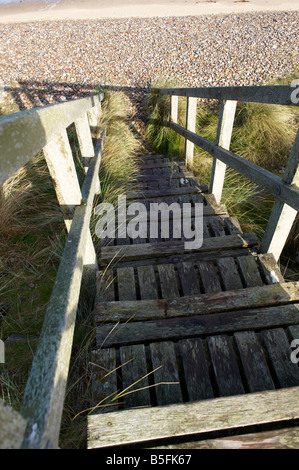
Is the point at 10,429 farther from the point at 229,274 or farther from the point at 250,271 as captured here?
the point at 250,271

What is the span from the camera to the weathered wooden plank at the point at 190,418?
1084 mm

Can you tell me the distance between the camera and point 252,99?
2094 millimetres

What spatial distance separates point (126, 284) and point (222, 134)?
212 cm

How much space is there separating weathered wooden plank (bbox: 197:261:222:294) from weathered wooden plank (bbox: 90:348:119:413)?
0.91m

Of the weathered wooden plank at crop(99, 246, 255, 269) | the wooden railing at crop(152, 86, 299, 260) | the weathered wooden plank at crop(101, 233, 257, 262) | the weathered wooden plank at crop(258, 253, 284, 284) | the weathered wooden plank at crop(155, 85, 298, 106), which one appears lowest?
the weathered wooden plank at crop(99, 246, 255, 269)

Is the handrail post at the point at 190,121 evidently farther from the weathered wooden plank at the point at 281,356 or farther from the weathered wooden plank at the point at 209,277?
the weathered wooden plank at the point at 281,356

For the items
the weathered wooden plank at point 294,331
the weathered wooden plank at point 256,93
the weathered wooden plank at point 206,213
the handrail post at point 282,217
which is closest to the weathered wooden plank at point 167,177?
the weathered wooden plank at point 206,213

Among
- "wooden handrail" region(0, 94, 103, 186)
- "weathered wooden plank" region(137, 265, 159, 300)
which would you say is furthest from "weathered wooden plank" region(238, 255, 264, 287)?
"wooden handrail" region(0, 94, 103, 186)

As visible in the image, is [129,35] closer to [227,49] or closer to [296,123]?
[227,49]

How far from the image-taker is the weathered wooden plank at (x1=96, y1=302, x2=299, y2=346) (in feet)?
5.43

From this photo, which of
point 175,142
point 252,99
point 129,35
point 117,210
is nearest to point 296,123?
point 175,142

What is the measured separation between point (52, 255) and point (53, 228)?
0.56 m

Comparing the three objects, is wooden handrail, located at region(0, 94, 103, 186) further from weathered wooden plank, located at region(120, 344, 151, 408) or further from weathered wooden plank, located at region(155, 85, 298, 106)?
weathered wooden plank, located at region(155, 85, 298, 106)

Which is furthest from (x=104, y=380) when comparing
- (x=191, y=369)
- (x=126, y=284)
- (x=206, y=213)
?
(x=206, y=213)
